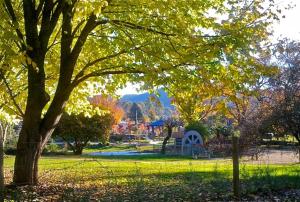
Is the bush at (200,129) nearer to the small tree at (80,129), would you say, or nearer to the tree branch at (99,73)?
the small tree at (80,129)

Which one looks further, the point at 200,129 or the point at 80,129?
the point at 80,129

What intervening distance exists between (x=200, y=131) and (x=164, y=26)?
29.1 meters

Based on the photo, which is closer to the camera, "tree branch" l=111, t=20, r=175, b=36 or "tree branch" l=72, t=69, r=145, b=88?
"tree branch" l=111, t=20, r=175, b=36

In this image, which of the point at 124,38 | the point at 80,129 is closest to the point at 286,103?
the point at 124,38

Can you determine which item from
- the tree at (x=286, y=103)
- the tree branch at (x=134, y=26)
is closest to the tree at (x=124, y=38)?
the tree branch at (x=134, y=26)

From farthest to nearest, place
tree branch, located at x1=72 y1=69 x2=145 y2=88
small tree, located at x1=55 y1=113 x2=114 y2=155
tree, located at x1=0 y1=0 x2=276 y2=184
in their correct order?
small tree, located at x1=55 y1=113 x2=114 y2=155 → tree branch, located at x1=72 y1=69 x2=145 y2=88 → tree, located at x1=0 y1=0 x2=276 y2=184

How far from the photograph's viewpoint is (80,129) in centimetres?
4056

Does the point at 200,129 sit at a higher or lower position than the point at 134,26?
lower

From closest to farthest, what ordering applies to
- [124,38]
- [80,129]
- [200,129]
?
[124,38], [200,129], [80,129]

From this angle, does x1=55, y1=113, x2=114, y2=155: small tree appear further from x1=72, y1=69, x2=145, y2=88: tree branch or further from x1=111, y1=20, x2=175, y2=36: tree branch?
x1=111, y1=20, x2=175, y2=36: tree branch

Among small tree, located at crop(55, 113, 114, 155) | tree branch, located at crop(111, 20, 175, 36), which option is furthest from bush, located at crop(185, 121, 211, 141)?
tree branch, located at crop(111, 20, 175, 36)

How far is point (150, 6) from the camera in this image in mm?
11227

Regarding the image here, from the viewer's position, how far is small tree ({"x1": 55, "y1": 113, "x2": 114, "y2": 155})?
40.4m

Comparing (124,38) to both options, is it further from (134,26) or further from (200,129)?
(200,129)
